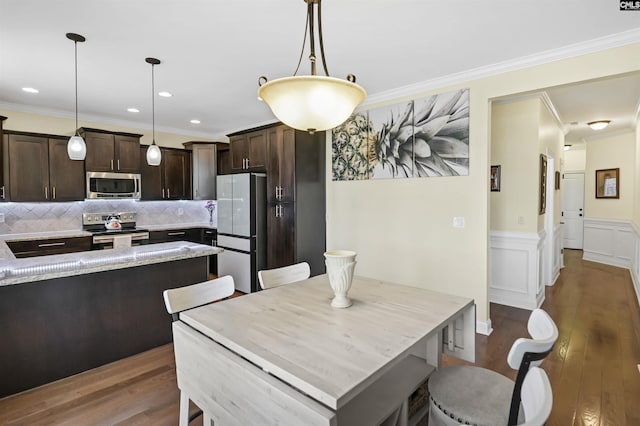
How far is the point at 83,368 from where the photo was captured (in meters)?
2.61

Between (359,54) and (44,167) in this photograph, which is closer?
(359,54)

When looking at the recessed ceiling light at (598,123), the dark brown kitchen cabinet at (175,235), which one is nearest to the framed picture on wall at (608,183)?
the recessed ceiling light at (598,123)

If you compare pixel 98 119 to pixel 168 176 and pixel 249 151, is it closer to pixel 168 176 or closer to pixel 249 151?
pixel 168 176

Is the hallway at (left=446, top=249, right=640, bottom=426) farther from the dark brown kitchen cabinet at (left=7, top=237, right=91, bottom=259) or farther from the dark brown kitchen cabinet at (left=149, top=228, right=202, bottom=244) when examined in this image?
the dark brown kitchen cabinet at (left=7, top=237, right=91, bottom=259)

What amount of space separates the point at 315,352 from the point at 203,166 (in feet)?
17.8

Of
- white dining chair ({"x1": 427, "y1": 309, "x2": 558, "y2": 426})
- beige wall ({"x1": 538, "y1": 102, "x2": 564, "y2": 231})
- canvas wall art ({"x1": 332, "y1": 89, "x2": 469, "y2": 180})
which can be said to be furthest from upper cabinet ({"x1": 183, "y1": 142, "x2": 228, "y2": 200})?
white dining chair ({"x1": 427, "y1": 309, "x2": 558, "y2": 426})

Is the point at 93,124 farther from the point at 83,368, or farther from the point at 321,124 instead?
the point at 321,124

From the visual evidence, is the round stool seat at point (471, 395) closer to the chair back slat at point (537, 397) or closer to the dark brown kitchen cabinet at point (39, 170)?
the chair back slat at point (537, 397)

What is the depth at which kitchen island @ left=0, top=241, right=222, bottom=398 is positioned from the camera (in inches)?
91.4

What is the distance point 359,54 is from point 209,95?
2.11m

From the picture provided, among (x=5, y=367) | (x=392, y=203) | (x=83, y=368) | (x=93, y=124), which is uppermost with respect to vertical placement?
(x=93, y=124)

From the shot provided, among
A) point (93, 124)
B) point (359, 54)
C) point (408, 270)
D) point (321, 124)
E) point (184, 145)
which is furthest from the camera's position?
point (184, 145)

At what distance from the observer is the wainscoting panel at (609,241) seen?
6.00 m

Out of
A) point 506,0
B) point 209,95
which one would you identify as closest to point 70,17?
point 209,95
